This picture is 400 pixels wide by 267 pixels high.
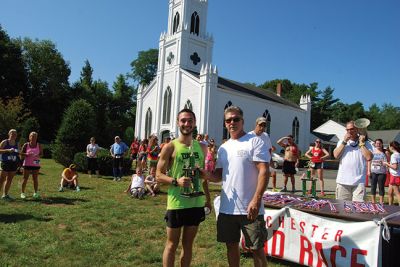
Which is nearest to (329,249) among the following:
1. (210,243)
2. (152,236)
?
(210,243)

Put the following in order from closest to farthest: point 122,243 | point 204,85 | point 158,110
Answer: point 122,243 < point 204,85 < point 158,110

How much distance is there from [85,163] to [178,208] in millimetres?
14979

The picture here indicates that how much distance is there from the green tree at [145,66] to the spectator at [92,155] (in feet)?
156

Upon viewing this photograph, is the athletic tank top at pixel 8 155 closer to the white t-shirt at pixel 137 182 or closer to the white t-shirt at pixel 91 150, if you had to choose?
the white t-shirt at pixel 137 182

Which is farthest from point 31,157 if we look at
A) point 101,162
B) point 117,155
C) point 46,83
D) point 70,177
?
point 46,83

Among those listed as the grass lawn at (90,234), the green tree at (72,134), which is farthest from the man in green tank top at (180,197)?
the green tree at (72,134)

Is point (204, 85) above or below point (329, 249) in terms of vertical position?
above

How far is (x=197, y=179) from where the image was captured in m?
3.91

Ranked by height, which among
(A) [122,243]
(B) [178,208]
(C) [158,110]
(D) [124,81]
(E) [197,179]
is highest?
(D) [124,81]

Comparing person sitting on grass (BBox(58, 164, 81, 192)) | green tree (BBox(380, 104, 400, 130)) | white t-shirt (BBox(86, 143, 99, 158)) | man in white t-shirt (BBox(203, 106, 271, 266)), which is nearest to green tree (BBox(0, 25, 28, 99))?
white t-shirt (BBox(86, 143, 99, 158))

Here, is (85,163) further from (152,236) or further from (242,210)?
(242,210)

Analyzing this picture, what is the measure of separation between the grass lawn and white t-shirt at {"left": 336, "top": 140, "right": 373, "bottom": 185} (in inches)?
75.1

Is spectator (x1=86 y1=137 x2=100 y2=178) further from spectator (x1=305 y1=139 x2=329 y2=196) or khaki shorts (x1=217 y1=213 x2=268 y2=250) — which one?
khaki shorts (x1=217 y1=213 x2=268 y2=250)

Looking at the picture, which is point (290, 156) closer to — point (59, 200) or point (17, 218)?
point (59, 200)
